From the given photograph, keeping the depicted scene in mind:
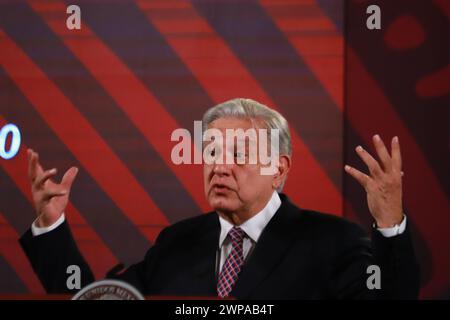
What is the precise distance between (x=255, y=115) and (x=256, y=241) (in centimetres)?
49

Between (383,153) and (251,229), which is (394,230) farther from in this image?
(251,229)

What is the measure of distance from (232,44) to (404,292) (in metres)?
1.29

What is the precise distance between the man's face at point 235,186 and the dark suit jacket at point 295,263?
0.32 feet

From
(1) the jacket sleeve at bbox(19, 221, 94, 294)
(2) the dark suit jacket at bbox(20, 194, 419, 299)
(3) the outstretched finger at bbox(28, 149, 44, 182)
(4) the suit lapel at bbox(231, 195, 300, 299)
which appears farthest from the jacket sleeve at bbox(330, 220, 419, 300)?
(3) the outstretched finger at bbox(28, 149, 44, 182)

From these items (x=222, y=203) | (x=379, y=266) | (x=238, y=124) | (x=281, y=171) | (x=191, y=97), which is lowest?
(x=379, y=266)

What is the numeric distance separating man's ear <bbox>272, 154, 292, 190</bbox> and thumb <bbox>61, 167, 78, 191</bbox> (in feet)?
2.87

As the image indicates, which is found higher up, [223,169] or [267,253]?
[223,169]

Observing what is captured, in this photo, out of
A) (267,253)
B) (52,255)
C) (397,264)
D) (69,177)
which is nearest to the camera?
(397,264)

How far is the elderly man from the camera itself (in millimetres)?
2541

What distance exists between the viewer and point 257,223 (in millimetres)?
2682

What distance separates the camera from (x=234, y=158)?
8.90ft

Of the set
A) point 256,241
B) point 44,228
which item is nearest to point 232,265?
point 256,241
